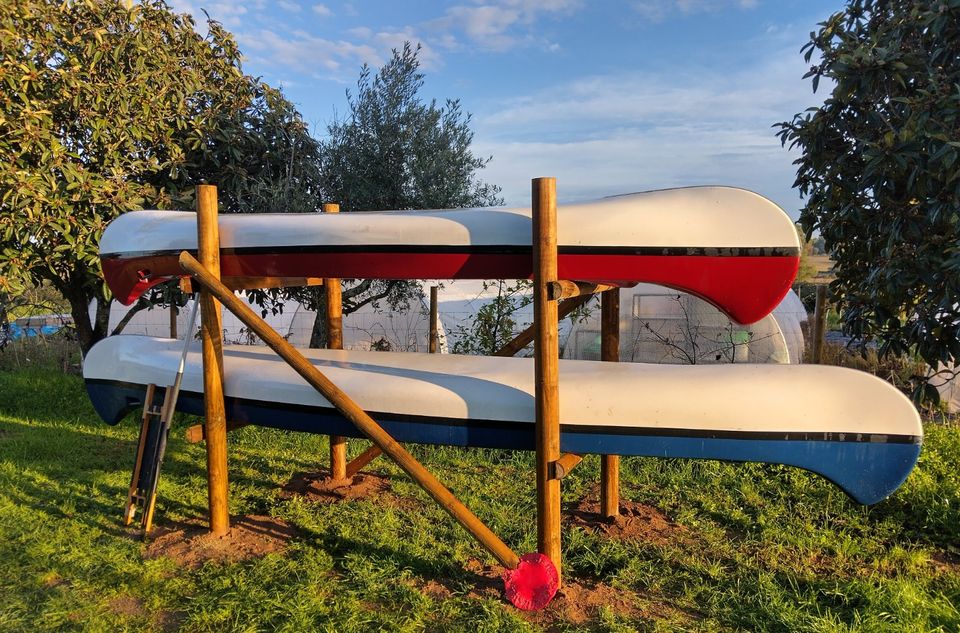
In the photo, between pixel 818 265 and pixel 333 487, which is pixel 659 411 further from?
pixel 818 265

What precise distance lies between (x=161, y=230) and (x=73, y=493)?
7.18 feet

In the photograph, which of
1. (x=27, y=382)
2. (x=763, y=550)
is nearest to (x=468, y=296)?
(x=27, y=382)

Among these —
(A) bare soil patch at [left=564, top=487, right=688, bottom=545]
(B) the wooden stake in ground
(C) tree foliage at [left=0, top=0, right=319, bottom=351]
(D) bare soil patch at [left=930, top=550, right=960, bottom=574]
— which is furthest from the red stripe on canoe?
(C) tree foliage at [left=0, top=0, right=319, bottom=351]

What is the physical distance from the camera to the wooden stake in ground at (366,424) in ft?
9.86

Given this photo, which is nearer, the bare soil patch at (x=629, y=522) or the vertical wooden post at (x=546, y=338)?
the vertical wooden post at (x=546, y=338)

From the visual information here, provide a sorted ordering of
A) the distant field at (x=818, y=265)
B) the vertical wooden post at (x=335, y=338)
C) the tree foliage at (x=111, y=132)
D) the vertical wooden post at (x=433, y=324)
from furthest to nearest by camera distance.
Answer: the distant field at (x=818, y=265), the vertical wooden post at (x=433, y=324), the tree foliage at (x=111, y=132), the vertical wooden post at (x=335, y=338)

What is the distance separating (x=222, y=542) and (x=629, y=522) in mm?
2546

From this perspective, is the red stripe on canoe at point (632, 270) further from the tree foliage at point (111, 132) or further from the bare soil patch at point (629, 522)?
the tree foliage at point (111, 132)

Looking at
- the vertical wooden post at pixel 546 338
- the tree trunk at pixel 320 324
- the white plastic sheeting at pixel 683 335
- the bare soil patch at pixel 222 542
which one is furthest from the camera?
the white plastic sheeting at pixel 683 335

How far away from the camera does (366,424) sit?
311 centimetres

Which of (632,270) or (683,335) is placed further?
(683,335)

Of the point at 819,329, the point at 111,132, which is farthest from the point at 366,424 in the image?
the point at 819,329

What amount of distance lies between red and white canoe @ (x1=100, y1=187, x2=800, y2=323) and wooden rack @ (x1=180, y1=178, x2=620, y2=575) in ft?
0.71

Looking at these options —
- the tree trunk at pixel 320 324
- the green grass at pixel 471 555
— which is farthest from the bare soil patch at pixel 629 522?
the tree trunk at pixel 320 324
